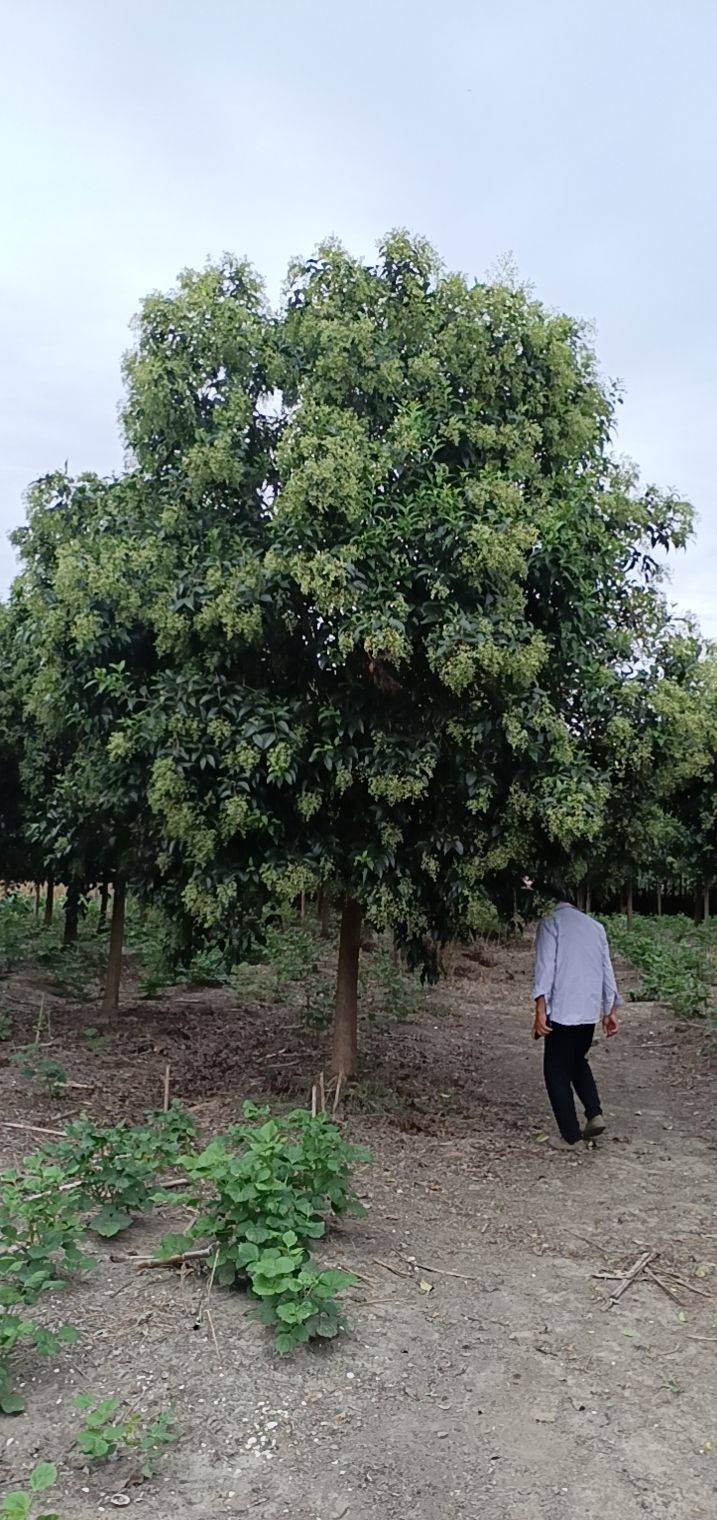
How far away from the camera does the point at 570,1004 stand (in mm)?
6227

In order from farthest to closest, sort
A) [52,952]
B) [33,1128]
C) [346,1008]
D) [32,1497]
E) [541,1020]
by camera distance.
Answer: [52,952], [346,1008], [541,1020], [33,1128], [32,1497]

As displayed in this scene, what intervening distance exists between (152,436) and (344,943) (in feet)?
11.0

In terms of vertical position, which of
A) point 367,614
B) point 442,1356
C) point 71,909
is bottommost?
point 442,1356

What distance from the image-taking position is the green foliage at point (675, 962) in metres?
12.6

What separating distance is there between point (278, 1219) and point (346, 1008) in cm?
343

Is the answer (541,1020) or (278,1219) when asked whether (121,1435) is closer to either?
(278,1219)

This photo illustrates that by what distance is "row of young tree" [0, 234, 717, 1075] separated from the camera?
Answer: 5477 millimetres

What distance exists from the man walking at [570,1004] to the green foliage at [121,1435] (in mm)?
3553

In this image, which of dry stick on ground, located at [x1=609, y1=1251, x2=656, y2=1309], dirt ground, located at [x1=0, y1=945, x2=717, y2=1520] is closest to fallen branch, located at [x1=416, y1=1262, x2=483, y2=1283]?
dirt ground, located at [x1=0, y1=945, x2=717, y2=1520]

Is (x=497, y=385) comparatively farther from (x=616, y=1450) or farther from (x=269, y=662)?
(x=616, y=1450)

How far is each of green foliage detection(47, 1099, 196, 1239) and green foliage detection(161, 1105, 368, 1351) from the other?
25 cm

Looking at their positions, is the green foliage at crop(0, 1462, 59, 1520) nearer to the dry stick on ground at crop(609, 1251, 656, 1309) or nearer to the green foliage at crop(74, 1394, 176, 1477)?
the green foliage at crop(74, 1394, 176, 1477)

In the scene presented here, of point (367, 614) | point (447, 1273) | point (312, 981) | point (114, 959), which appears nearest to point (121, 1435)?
point (447, 1273)

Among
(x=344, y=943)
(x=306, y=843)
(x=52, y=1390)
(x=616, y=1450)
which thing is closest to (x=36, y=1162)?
(x=52, y=1390)
